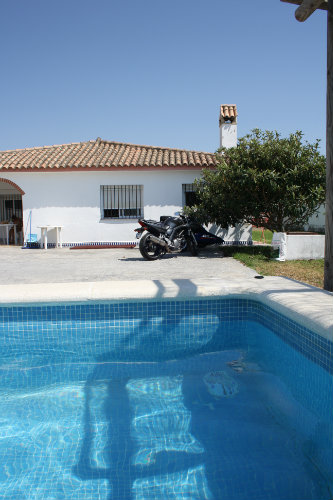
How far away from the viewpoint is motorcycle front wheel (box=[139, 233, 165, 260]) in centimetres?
944

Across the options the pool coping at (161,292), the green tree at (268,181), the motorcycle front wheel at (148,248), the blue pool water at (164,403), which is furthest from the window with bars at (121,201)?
the blue pool water at (164,403)

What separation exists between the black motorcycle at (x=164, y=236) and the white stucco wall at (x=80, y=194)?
10.4ft

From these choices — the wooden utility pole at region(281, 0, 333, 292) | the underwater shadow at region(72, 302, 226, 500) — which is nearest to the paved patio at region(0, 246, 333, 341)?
the underwater shadow at region(72, 302, 226, 500)

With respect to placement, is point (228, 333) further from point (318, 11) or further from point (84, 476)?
point (318, 11)

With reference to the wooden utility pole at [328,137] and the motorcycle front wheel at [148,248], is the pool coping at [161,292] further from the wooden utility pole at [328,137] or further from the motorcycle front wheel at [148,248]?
the motorcycle front wheel at [148,248]

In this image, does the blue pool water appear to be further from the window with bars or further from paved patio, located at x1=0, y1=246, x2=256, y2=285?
the window with bars

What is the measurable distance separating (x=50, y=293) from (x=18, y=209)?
53.3 ft

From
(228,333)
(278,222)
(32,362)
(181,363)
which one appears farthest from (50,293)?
(278,222)

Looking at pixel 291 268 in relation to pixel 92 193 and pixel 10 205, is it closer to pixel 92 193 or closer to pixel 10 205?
pixel 92 193

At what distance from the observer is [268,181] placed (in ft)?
30.1

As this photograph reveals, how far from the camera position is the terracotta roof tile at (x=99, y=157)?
1332 cm

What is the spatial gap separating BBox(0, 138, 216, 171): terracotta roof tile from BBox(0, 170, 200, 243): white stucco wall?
380mm

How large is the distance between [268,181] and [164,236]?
2.92m

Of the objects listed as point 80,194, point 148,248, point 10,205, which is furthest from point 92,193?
point 10,205
